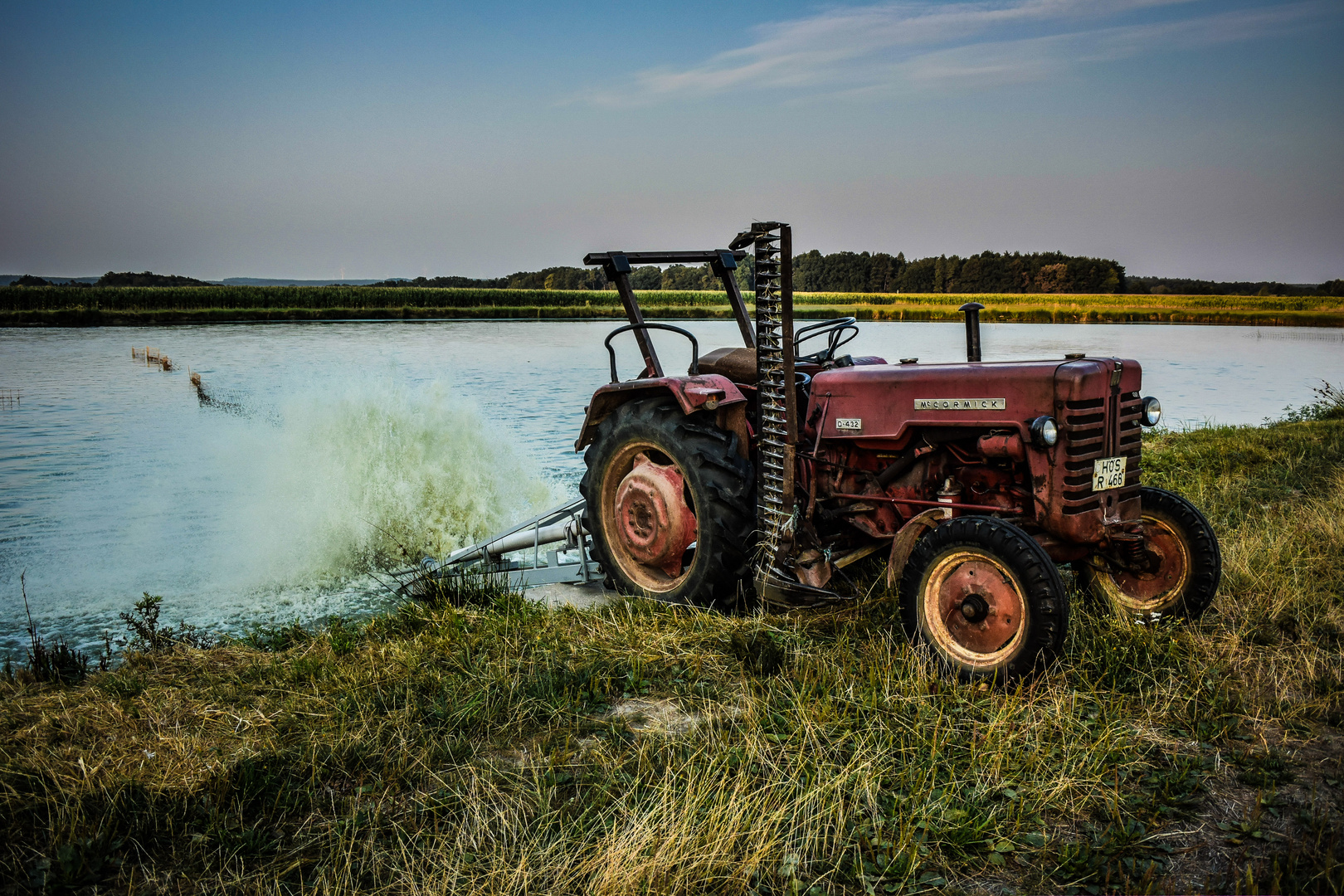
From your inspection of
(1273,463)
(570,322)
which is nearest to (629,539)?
(1273,463)

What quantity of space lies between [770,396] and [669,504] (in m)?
0.85

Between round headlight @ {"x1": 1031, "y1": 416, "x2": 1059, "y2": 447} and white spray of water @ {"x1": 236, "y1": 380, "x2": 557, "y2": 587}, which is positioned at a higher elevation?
round headlight @ {"x1": 1031, "y1": 416, "x2": 1059, "y2": 447}

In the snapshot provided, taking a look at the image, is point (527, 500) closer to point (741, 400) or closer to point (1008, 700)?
point (741, 400)

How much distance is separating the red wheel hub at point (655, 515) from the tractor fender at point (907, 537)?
1213 mm

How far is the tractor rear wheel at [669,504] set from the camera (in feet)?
14.1

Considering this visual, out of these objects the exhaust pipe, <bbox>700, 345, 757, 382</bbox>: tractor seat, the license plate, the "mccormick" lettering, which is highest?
the exhaust pipe

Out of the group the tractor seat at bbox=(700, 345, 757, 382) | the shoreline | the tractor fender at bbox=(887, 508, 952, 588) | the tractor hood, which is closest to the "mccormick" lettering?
the tractor hood

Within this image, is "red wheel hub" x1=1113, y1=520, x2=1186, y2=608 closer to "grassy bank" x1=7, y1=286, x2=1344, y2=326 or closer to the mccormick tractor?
the mccormick tractor

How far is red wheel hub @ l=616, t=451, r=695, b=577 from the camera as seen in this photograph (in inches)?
180

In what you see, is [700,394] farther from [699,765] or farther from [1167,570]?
[1167,570]

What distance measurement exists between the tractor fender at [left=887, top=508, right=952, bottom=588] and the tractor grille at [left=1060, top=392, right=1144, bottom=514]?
540 mm

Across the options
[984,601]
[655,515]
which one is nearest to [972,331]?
[984,601]

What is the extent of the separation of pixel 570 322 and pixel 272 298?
18.2 metres

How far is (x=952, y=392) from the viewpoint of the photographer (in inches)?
145
